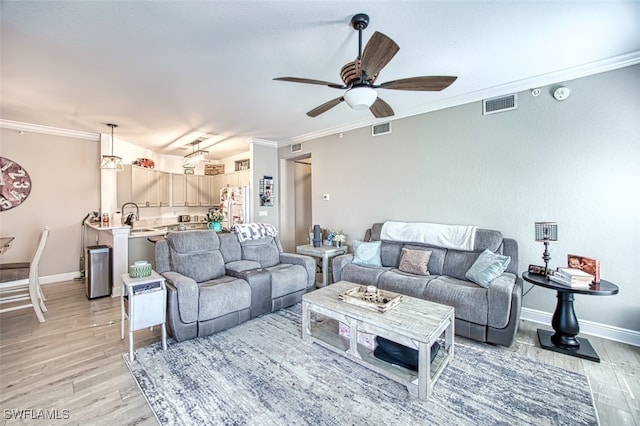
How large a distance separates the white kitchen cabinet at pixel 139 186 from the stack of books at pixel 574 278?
693 cm

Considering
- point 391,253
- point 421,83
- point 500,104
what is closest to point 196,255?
point 391,253

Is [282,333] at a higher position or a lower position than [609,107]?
lower

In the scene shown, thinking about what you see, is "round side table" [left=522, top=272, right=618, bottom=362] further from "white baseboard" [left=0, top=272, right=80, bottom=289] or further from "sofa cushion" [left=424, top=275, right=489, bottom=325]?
"white baseboard" [left=0, top=272, right=80, bottom=289]

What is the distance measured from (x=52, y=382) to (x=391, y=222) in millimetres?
3876

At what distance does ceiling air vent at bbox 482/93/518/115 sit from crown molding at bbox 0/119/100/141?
643 centimetres

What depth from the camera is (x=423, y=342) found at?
1.81 meters

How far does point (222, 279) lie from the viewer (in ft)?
10.5

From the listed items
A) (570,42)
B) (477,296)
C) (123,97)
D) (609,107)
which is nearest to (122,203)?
(123,97)

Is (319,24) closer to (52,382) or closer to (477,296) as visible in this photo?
(477,296)

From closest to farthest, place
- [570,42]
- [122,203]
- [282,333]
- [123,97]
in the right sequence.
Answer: [570,42], [282,333], [123,97], [122,203]

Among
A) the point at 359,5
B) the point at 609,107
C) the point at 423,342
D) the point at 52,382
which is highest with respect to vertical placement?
the point at 359,5

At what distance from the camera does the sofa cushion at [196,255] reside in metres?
3.07

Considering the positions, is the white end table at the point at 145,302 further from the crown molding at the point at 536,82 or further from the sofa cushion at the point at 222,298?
the crown molding at the point at 536,82

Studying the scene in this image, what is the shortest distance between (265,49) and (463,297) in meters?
2.98
